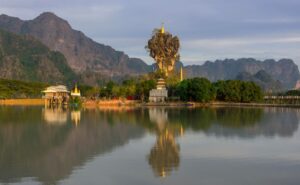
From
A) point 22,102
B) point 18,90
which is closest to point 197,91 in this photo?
point 22,102

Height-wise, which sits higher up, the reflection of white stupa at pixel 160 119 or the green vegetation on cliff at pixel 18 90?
the green vegetation on cliff at pixel 18 90

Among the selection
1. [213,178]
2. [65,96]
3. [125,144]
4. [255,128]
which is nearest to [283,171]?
[213,178]

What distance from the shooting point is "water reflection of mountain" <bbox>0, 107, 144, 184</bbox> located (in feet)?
61.0

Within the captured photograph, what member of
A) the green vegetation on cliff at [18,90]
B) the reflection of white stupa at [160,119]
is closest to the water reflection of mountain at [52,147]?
the reflection of white stupa at [160,119]

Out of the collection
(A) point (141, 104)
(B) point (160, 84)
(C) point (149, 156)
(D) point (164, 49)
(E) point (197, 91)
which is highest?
(D) point (164, 49)

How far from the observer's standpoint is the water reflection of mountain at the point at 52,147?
61.0 ft

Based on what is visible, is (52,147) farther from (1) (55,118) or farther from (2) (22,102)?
(2) (22,102)

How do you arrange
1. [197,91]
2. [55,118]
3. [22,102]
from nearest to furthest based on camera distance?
1. [55,118]
2. [197,91]
3. [22,102]

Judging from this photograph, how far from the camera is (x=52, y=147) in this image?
2564 cm

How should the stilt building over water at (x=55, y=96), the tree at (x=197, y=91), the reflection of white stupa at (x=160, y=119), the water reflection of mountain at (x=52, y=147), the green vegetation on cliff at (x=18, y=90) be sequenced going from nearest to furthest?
the water reflection of mountain at (x=52, y=147) → the reflection of white stupa at (x=160, y=119) → the tree at (x=197, y=91) → the stilt building over water at (x=55, y=96) → the green vegetation on cliff at (x=18, y=90)

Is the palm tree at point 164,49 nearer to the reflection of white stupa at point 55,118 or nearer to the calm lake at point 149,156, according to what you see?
the reflection of white stupa at point 55,118

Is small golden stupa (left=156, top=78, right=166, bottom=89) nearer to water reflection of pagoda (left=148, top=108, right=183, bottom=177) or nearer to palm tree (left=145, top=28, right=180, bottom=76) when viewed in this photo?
palm tree (left=145, top=28, right=180, bottom=76)

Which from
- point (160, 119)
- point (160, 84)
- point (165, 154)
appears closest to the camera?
point (165, 154)

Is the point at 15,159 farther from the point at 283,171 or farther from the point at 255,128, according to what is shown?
the point at 255,128
